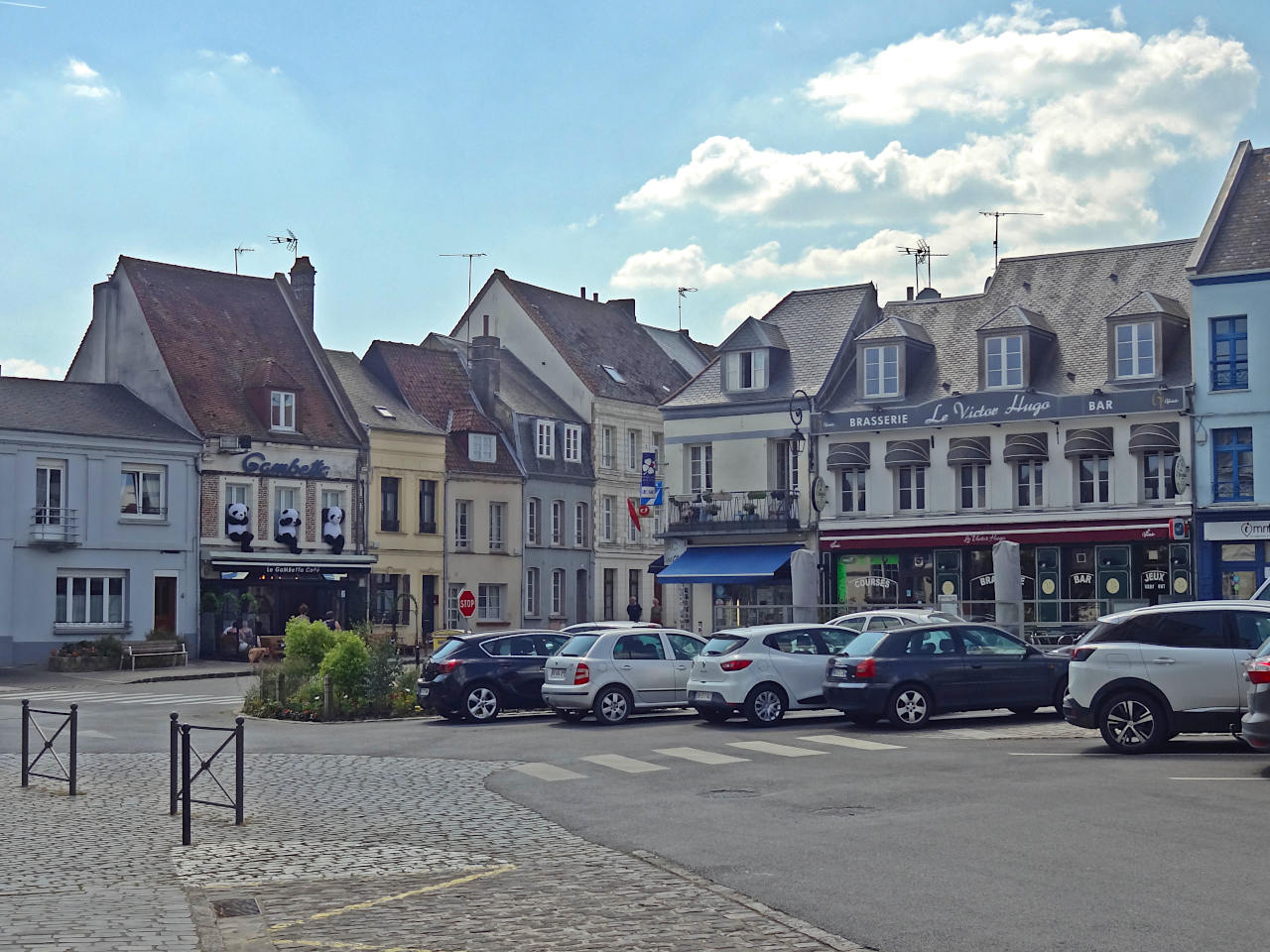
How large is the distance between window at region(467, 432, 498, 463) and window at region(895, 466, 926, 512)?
59.4ft

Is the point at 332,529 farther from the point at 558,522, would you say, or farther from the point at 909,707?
the point at 909,707

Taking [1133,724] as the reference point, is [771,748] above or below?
below

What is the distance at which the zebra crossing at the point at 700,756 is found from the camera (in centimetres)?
1806

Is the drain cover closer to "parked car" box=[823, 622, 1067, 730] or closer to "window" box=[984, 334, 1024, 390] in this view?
"parked car" box=[823, 622, 1067, 730]

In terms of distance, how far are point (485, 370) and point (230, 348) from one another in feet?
34.3

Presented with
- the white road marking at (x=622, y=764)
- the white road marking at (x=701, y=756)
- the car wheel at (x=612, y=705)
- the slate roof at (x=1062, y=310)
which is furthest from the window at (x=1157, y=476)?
the white road marking at (x=622, y=764)

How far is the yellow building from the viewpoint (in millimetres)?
52750

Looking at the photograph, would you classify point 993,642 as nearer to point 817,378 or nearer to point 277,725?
point 277,725

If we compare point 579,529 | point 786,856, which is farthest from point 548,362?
point 786,856

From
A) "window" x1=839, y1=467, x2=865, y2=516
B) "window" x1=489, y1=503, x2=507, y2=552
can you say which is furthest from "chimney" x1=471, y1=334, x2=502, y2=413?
"window" x1=839, y1=467, x2=865, y2=516

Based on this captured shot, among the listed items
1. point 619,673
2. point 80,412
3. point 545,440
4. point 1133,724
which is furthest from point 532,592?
point 1133,724

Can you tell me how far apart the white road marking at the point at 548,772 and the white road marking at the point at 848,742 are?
3.65 metres

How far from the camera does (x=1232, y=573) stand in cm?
3847

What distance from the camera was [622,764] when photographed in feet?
61.3
